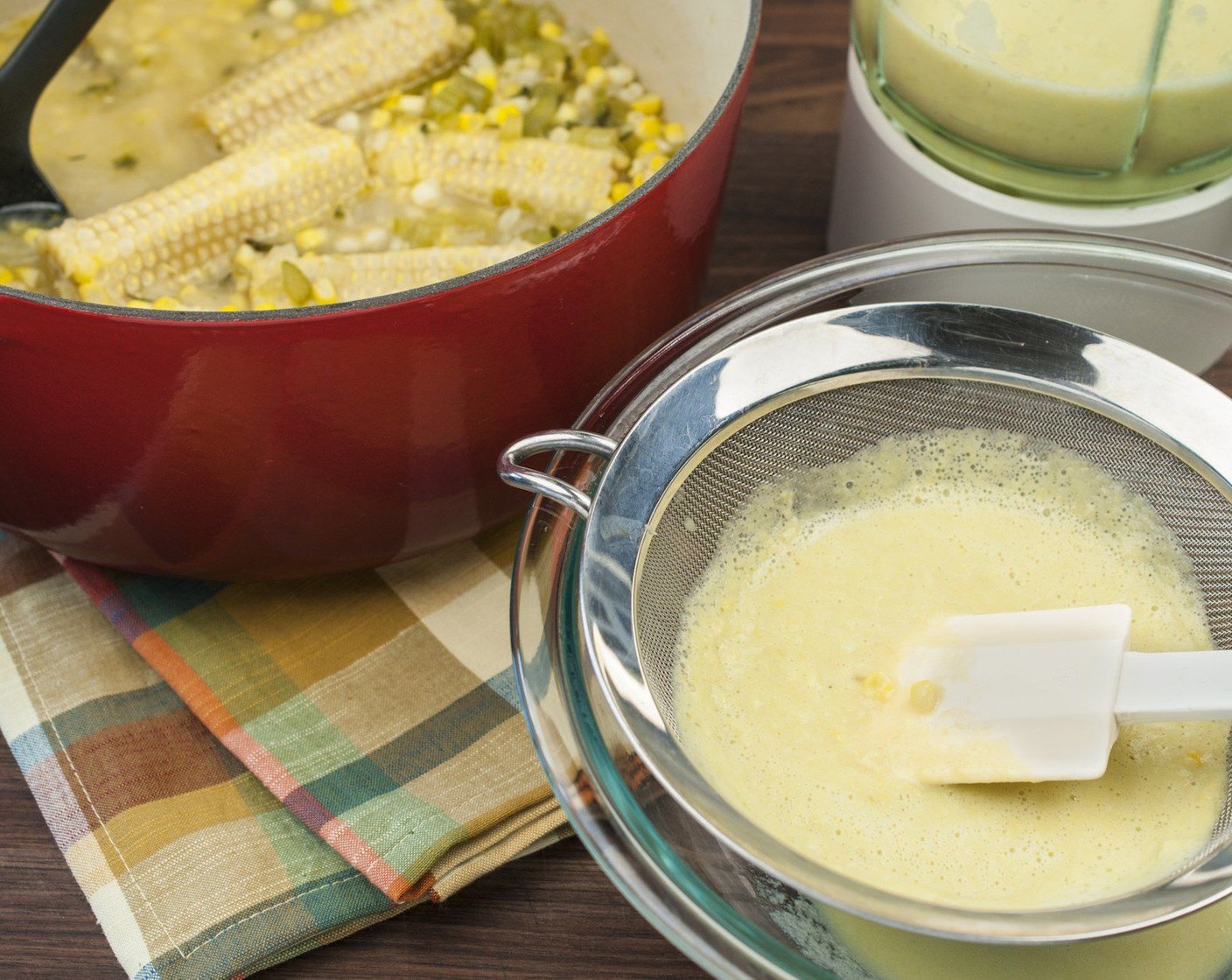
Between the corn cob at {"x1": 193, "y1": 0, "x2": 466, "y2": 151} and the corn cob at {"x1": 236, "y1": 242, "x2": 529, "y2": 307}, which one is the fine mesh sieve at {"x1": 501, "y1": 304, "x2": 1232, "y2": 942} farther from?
the corn cob at {"x1": 193, "y1": 0, "x2": 466, "y2": 151}

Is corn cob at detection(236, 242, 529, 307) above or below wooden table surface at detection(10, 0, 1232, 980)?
above

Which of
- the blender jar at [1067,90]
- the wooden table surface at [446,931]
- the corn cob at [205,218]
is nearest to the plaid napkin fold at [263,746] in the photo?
the wooden table surface at [446,931]

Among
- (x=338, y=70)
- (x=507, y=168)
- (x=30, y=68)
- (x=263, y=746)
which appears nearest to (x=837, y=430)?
(x=507, y=168)

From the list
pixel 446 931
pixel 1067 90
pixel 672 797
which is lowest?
pixel 446 931

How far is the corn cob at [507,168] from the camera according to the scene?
1.43 meters

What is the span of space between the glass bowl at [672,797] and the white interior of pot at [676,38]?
0.30 m

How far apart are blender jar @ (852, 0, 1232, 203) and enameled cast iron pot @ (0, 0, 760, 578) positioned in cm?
19

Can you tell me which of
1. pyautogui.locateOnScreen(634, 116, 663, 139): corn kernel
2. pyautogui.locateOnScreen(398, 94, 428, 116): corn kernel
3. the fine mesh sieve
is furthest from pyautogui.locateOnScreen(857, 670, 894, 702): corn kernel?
pyautogui.locateOnScreen(398, 94, 428, 116): corn kernel

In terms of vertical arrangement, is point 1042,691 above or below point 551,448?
below

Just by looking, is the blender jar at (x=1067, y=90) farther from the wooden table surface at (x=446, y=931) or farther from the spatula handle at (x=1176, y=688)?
the wooden table surface at (x=446, y=931)

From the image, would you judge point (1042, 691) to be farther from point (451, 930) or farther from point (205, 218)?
point (205, 218)

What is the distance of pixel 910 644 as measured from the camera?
112cm

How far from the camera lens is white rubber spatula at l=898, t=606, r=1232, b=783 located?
1.00 meters

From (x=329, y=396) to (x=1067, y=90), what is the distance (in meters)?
0.73
